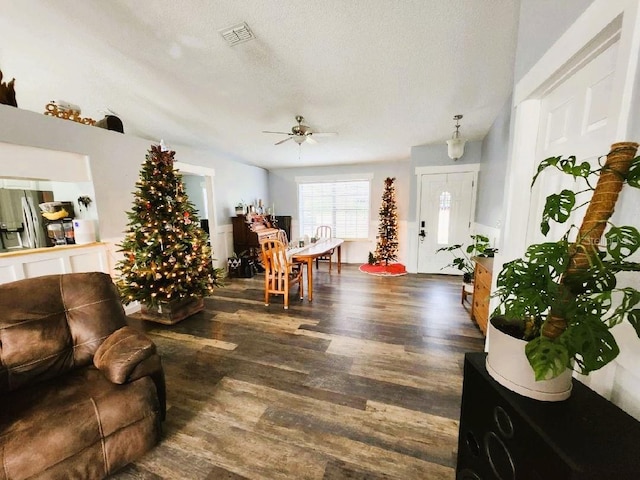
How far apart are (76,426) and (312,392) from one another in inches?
52.0

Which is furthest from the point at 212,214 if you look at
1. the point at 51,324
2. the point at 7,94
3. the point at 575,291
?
the point at 575,291

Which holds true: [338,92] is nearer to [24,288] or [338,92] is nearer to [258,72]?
[258,72]

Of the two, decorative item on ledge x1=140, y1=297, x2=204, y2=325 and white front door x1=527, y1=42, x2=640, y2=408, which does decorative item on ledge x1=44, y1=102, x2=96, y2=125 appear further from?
white front door x1=527, y1=42, x2=640, y2=408

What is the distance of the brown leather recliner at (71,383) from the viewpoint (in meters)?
1.09

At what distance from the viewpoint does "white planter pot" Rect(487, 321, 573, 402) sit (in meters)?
0.74

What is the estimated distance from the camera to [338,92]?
9.18ft

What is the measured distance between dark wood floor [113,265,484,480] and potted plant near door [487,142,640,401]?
3.35ft

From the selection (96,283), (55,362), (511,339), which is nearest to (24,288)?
(96,283)

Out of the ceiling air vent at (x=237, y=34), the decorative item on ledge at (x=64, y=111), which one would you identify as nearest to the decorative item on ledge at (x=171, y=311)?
the decorative item on ledge at (x=64, y=111)

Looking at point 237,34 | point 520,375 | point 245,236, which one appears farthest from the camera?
point 245,236

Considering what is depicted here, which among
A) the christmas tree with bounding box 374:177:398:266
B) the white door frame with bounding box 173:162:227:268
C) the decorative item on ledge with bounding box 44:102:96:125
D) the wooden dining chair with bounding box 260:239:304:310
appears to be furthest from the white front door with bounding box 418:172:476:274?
the decorative item on ledge with bounding box 44:102:96:125

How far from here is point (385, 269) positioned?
204 inches

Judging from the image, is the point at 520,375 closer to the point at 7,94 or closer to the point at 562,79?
the point at 562,79

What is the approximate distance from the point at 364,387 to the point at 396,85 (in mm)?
2971
